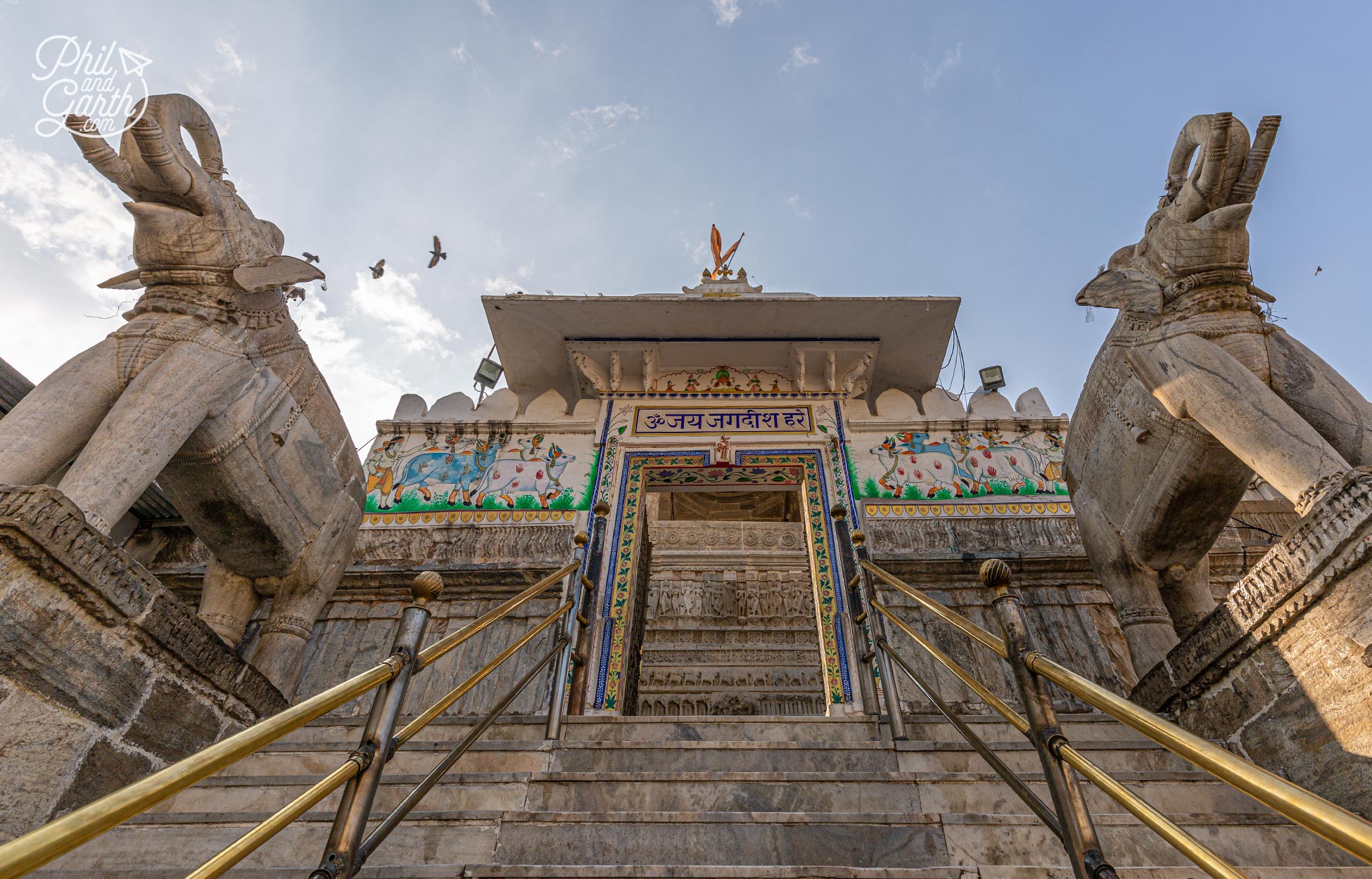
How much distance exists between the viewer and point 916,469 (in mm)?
6168

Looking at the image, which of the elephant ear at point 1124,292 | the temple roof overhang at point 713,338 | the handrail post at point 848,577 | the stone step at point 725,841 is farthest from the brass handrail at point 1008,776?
the temple roof overhang at point 713,338

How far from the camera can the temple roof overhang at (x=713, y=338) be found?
6477 millimetres

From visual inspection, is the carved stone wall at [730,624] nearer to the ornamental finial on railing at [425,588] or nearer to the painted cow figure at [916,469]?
the painted cow figure at [916,469]

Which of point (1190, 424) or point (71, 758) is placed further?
point (1190, 424)

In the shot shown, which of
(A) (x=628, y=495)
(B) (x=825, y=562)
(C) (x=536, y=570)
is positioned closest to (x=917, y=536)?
(B) (x=825, y=562)

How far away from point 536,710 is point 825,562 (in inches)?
88.3

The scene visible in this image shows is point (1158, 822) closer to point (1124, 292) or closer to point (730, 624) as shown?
point (1124, 292)

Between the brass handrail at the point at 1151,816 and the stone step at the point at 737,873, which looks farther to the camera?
the stone step at the point at 737,873

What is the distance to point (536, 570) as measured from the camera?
5.40 metres

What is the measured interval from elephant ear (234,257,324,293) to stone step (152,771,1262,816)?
235cm

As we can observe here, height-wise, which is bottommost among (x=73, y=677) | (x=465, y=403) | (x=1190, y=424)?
(x=73, y=677)

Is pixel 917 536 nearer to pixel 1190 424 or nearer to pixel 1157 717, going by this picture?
pixel 1190 424

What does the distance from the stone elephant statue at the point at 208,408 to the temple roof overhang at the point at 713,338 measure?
2.46m

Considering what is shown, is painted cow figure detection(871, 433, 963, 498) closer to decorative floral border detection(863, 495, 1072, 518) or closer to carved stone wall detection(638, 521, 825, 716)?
decorative floral border detection(863, 495, 1072, 518)
